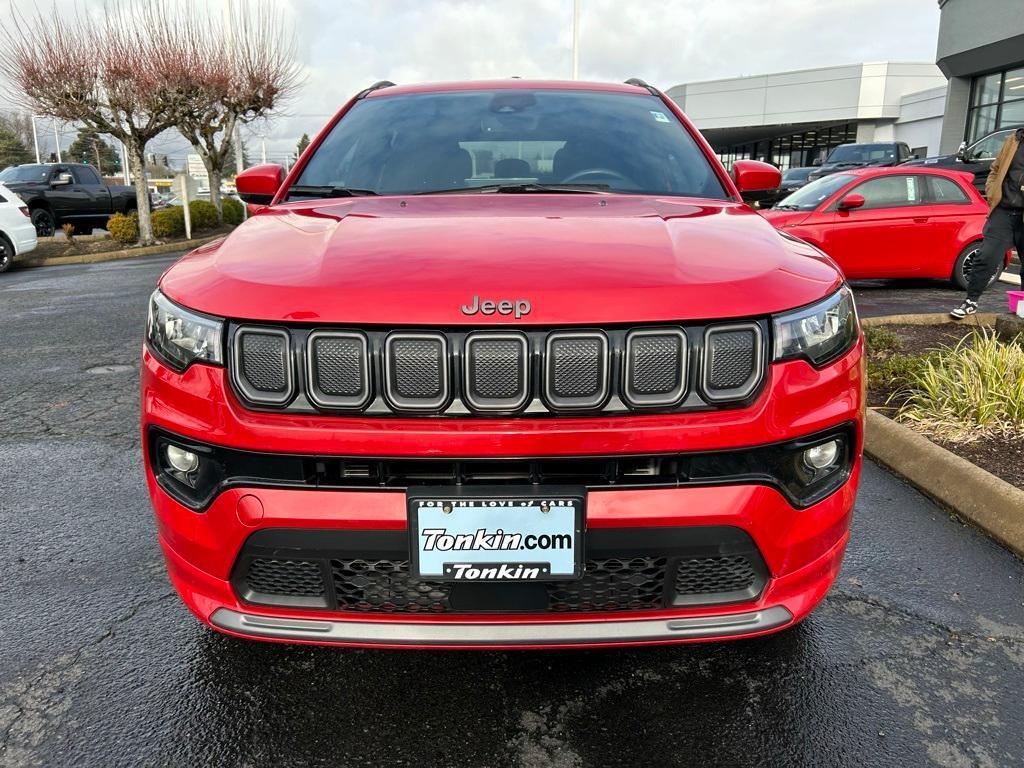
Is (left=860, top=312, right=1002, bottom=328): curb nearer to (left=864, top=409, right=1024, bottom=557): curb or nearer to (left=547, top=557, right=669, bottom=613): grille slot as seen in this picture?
(left=864, top=409, right=1024, bottom=557): curb

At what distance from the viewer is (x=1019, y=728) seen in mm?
2010

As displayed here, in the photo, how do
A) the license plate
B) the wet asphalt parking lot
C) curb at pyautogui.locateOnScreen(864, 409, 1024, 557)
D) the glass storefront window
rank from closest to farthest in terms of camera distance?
the license plate < the wet asphalt parking lot < curb at pyautogui.locateOnScreen(864, 409, 1024, 557) < the glass storefront window

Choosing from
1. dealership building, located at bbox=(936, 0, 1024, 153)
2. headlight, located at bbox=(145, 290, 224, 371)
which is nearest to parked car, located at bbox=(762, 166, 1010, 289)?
headlight, located at bbox=(145, 290, 224, 371)

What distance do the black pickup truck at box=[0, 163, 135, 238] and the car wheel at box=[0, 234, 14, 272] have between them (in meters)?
6.29

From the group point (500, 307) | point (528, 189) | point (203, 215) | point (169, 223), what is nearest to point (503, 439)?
point (500, 307)

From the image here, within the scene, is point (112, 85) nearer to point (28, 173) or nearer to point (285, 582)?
point (28, 173)

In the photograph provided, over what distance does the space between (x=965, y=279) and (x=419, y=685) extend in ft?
32.5

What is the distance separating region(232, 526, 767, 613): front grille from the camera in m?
1.72

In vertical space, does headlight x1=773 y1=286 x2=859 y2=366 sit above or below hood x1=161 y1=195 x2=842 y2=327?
below

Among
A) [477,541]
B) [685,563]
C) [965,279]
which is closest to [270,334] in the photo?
[477,541]

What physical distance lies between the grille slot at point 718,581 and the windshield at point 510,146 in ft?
4.76

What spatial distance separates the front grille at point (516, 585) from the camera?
1718 mm

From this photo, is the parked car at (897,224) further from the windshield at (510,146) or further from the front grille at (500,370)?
the front grille at (500,370)

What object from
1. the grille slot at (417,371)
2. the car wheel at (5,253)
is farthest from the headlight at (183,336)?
the car wheel at (5,253)
